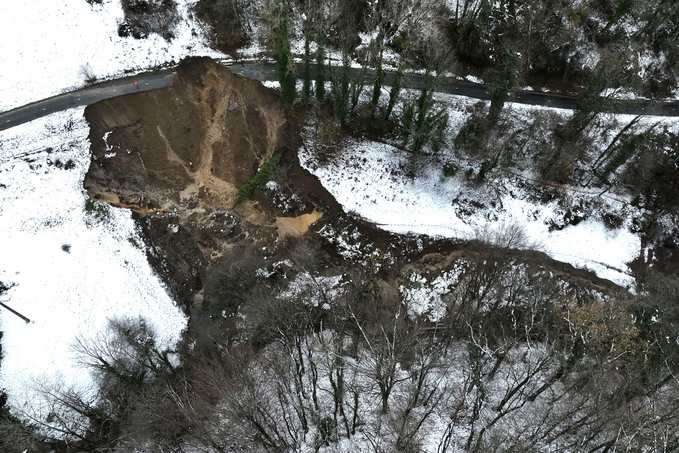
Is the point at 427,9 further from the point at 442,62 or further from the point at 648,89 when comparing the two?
the point at 648,89

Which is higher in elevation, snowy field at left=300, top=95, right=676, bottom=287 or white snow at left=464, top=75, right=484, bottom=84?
white snow at left=464, top=75, right=484, bottom=84

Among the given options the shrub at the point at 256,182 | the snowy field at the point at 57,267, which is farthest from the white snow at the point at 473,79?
the snowy field at the point at 57,267

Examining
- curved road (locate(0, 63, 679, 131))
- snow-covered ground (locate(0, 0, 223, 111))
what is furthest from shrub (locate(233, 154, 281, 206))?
snow-covered ground (locate(0, 0, 223, 111))

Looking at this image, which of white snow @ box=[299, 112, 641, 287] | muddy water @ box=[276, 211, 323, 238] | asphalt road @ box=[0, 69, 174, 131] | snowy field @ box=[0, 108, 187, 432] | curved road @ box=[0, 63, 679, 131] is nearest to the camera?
snowy field @ box=[0, 108, 187, 432]

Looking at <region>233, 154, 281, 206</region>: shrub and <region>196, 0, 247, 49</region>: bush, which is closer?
<region>233, 154, 281, 206</region>: shrub

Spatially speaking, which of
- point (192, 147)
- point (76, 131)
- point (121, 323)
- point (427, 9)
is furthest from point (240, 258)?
point (427, 9)

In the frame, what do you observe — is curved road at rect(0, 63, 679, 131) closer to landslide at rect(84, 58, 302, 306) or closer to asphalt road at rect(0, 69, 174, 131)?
asphalt road at rect(0, 69, 174, 131)
